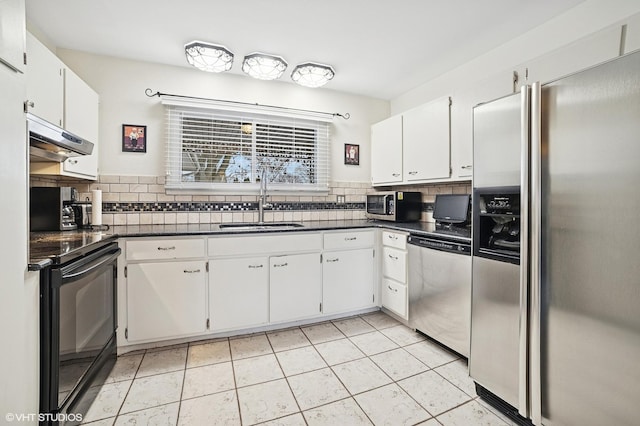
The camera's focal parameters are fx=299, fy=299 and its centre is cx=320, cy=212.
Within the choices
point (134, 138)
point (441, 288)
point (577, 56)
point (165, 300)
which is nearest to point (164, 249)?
point (165, 300)

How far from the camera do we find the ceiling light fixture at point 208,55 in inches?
93.1

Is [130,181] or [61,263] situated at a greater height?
[130,181]

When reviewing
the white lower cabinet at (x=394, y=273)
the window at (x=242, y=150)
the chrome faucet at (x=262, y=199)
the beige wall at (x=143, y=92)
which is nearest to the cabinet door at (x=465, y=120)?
the white lower cabinet at (x=394, y=273)

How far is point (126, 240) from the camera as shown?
2174 mm

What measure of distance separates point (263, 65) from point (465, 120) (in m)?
1.76

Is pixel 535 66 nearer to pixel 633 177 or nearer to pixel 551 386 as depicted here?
pixel 633 177

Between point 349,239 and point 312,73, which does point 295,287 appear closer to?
point 349,239

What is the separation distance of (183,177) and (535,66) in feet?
9.73

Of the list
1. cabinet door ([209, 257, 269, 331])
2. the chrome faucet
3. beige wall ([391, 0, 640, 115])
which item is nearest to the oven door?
cabinet door ([209, 257, 269, 331])

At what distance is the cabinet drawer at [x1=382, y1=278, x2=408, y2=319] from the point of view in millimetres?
2684

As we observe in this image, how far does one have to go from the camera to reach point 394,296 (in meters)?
2.81

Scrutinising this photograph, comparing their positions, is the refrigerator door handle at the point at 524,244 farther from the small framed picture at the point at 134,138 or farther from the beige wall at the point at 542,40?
the small framed picture at the point at 134,138

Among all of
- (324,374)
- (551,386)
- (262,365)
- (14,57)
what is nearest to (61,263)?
(14,57)

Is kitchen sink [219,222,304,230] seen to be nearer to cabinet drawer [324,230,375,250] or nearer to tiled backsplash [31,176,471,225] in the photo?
tiled backsplash [31,176,471,225]
